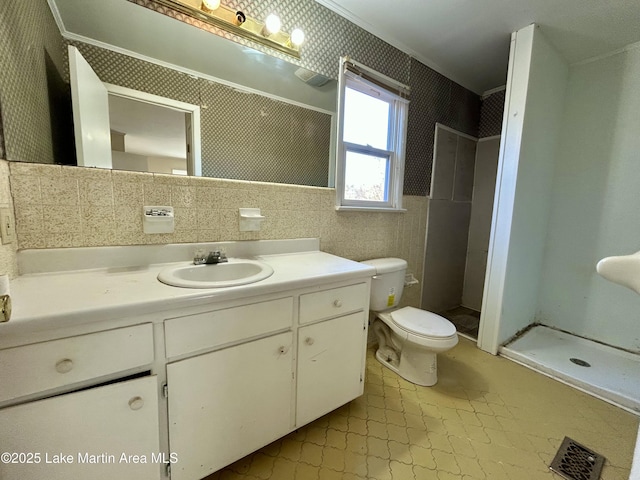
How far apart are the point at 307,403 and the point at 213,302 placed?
69cm

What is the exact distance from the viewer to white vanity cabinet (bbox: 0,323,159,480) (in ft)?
2.10

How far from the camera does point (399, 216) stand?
2135mm

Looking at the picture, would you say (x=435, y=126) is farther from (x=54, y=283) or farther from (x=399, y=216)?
(x=54, y=283)

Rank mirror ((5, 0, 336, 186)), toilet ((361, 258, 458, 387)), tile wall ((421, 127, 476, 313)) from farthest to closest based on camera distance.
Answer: tile wall ((421, 127, 476, 313))
toilet ((361, 258, 458, 387))
mirror ((5, 0, 336, 186))

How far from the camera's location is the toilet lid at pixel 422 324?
60.3 inches

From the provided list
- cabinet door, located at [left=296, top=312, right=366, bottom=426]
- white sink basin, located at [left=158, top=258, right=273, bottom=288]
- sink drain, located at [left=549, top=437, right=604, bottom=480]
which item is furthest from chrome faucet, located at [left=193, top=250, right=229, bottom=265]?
sink drain, located at [left=549, top=437, right=604, bottom=480]

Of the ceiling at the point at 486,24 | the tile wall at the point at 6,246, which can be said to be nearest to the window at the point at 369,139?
the ceiling at the point at 486,24

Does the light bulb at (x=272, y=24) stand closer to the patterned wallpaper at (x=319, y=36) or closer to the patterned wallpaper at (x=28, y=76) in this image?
the patterned wallpaper at (x=319, y=36)

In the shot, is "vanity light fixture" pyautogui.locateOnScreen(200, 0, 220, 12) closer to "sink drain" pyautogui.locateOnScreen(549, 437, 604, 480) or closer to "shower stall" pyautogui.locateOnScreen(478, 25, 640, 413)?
"shower stall" pyautogui.locateOnScreen(478, 25, 640, 413)

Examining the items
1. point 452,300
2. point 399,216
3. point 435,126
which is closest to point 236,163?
point 399,216

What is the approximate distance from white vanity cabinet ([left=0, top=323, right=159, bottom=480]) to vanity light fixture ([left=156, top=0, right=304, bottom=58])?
54.5 inches

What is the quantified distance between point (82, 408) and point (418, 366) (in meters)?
1.64

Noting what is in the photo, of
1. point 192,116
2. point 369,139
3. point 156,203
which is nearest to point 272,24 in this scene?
point 192,116

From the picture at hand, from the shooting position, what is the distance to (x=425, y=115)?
219cm
